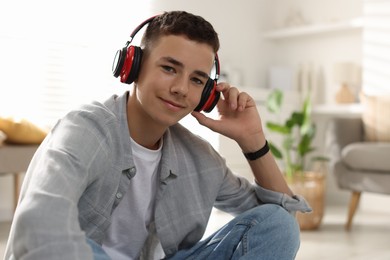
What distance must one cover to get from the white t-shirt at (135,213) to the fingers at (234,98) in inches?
10.1

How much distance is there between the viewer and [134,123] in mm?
1350

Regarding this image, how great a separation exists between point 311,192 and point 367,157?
1.32ft

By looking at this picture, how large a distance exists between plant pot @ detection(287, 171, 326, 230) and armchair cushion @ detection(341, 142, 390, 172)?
A: 224 millimetres

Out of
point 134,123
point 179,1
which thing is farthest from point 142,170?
point 179,1

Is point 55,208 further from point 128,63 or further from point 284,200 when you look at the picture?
point 284,200

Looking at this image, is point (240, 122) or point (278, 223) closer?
point (278, 223)

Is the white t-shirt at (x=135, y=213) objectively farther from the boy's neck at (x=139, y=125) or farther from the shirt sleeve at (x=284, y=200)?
the shirt sleeve at (x=284, y=200)

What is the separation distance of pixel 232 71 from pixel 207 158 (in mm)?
3536

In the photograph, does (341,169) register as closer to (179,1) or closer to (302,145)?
(302,145)

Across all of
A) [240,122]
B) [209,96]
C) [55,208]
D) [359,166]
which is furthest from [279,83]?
[55,208]

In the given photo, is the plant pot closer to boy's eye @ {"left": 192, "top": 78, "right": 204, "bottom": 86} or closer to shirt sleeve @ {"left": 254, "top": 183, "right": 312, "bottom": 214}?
shirt sleeve @ {"left": 254, "top": 183, "right": 312, "bottom": 214}

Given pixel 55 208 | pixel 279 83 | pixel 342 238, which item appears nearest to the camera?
pixel 55 208

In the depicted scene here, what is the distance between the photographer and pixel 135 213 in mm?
1327

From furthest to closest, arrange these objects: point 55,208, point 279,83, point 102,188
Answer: point 279,83
point 102,188
point 55,208
